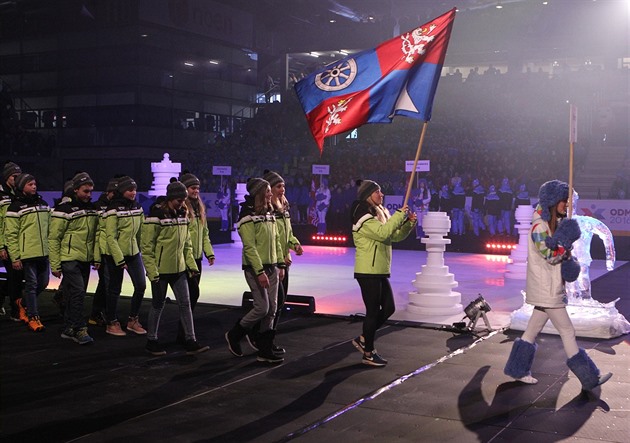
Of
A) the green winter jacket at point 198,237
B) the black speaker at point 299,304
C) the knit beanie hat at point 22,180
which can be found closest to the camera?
the green winter jacket at point 198,237

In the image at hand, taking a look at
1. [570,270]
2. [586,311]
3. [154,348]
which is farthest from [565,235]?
[154,348]

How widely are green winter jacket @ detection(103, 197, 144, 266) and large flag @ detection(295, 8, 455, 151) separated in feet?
7.68

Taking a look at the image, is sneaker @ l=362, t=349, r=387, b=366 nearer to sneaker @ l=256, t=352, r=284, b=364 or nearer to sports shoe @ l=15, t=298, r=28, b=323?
sneaker @ l=256, t=352, r=284, b=364

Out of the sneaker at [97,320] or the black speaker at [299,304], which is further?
the black speaker at [299,304]

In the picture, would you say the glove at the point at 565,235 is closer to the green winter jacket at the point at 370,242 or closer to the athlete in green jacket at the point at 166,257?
the green winter jacket at the point at 370,242

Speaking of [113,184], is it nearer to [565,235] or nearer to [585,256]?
[565,235]

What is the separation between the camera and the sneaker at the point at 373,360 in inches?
288

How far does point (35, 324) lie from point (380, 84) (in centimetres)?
474

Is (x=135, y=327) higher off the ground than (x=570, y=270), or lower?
lower

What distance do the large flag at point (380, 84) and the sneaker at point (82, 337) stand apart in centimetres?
318

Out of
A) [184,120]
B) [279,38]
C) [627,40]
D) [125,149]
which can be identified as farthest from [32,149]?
[627,40]

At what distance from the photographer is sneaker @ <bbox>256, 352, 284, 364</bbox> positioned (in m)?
7.45

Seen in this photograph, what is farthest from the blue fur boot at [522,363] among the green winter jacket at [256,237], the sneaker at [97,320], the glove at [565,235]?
the sneaker at [97,320]

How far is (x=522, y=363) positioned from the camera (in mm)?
6570
